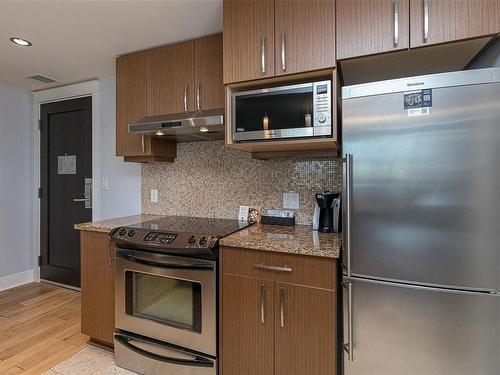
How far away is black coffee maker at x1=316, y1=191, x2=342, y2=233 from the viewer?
1806 millimetres

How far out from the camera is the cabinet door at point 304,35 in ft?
4.83

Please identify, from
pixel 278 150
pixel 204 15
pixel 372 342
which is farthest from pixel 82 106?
pixel 372 342

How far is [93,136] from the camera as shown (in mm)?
3049

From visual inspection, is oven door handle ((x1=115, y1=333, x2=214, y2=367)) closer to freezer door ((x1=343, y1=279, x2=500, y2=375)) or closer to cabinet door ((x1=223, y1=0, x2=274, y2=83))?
freezer door ((x1=343, y1=279, x2=500, y2=375))

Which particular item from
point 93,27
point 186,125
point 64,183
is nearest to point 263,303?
point 186,125

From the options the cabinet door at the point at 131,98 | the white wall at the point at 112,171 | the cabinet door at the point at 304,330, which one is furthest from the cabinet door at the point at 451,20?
the white wall at the point at 112,171

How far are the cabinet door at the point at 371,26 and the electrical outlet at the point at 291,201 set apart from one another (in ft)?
3.30

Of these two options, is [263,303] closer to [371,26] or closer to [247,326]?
[247,326]

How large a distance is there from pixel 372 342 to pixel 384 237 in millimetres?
504

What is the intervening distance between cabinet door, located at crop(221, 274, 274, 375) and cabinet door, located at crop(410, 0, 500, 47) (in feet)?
4.73

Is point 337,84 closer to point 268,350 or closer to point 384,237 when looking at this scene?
point 384,237

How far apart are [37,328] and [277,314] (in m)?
2.32

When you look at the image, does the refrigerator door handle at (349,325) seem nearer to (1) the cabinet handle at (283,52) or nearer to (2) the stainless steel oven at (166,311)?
(2) the stainless steel oven at (166,311)

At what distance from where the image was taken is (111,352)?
2.09 meters
